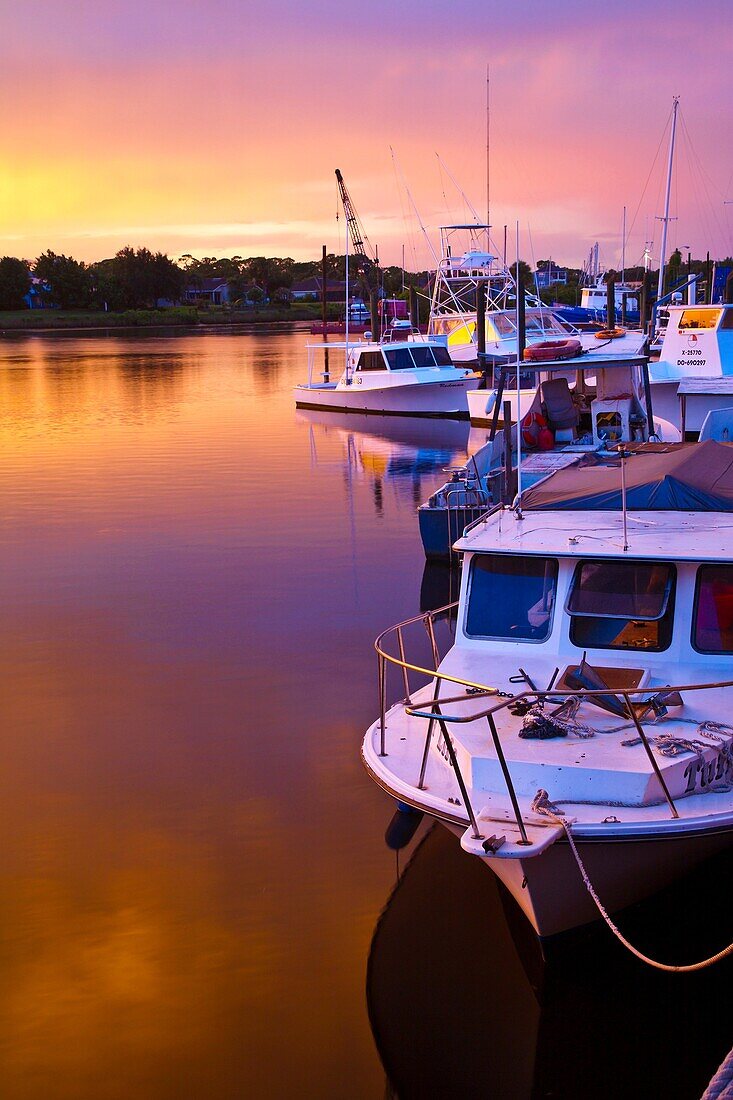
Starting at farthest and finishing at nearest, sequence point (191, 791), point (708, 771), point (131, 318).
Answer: point (131, 318) < point (191, 791) < point (708, 771)

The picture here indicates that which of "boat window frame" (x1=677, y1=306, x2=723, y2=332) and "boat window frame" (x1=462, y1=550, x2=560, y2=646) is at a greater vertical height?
"boat window frame" (x1=677, y1=306, x2=723, y2=332)

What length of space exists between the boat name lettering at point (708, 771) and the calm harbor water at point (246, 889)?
1.59 m

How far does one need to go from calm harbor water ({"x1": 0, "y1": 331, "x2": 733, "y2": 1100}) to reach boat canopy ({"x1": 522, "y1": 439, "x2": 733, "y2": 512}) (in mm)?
3980

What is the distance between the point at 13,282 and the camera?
159125 mm

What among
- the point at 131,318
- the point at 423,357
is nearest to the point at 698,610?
the point at 423,357

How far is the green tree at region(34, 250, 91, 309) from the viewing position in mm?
164125

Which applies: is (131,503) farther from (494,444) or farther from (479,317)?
(479,317)

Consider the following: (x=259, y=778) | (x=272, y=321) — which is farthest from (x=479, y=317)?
(x=272, y=321)

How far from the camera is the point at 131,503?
3058 centimetres

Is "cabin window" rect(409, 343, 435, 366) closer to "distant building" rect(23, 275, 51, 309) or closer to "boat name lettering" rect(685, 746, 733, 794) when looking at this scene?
"boat name lettering" rect(685, 746, 733, 794)

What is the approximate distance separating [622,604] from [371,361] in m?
40.8

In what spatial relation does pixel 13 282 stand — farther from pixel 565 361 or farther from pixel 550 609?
pixel 550 609

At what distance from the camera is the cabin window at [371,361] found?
163 feet

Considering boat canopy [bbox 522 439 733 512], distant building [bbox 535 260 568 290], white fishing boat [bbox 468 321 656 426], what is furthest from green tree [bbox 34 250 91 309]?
boat canopy [bbox 522 439 733 512]
